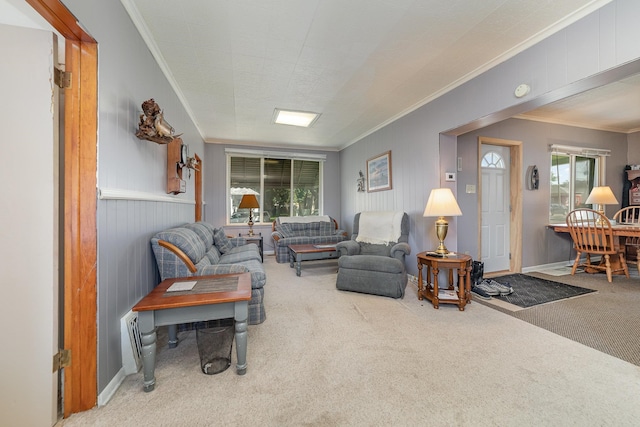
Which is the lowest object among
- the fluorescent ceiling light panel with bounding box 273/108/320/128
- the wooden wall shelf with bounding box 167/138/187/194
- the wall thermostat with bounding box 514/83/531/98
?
the wooden wall shelf with bounding box 167/138/187/194

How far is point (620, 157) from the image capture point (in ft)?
15.4

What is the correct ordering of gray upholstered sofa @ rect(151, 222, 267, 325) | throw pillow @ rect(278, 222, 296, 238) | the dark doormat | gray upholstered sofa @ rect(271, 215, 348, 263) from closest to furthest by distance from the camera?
gray upholstered sofa @ rect(151, 222, 267, 325) < the dark doormat < gray upholstered sofa @ rect(271, 215, 348, 263) < throw pillow @ rect(278, 222, 296, 238)

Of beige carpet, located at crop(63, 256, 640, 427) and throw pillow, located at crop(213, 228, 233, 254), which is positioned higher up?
throw pillow, located at crop(213, 228, 233, 254)

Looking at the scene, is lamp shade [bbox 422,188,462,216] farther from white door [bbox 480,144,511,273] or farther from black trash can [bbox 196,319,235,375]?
black trash can [bbox 196,319,235,375]

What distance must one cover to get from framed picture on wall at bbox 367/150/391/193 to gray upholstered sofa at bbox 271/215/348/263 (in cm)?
124

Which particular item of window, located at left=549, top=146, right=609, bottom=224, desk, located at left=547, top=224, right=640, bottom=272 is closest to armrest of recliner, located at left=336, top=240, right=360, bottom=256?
desk, located at left=547, top=224, right=640, bottom=272

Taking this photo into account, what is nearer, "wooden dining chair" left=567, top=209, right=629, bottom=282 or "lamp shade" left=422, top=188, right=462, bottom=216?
"lamp shade" left=422, top=188, right=462, bottom=216

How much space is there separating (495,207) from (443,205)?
1827 mm

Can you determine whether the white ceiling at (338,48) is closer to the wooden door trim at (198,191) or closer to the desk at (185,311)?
the wooden door trim at (198,191)

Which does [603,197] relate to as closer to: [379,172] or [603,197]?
[603,197]

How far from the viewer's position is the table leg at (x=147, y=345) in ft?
4.72

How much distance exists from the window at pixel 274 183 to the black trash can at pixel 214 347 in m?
4.18

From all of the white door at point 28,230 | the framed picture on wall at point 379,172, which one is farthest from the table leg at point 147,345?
the framed picture on wall at point 379,172

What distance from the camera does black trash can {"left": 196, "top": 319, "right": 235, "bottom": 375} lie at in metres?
1.65
